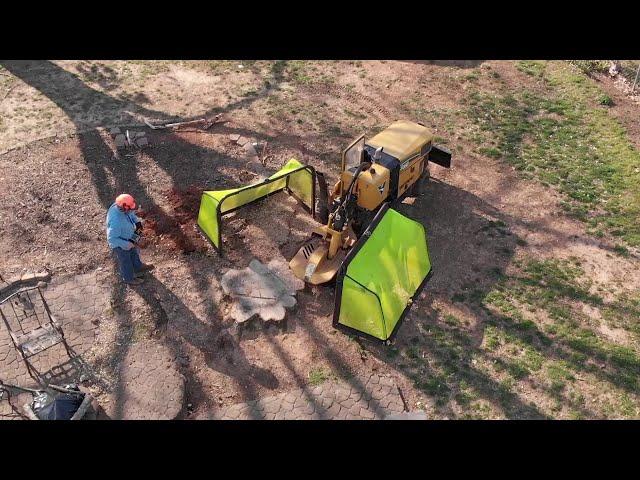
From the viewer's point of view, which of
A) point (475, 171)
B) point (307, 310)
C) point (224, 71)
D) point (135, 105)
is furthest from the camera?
point (224, 71)

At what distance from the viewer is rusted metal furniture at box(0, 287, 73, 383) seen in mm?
7637

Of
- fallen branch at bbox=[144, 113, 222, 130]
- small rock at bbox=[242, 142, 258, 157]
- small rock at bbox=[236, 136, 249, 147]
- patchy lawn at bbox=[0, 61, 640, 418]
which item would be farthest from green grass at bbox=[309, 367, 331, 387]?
fallen branch at bbox=[144, 113, 222, 130]

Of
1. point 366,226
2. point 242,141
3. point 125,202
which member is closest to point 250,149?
point 242,141

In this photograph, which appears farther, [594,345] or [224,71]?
[224,71]

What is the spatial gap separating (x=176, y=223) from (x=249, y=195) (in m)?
1.63

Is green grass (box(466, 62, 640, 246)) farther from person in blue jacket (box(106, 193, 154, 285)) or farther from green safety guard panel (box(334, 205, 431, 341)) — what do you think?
person in blue jacket (box(106, 193, 154, 285))

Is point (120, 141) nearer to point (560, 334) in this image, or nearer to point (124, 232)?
point (124, 232)

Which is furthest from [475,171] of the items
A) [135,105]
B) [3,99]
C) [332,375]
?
[3,99]

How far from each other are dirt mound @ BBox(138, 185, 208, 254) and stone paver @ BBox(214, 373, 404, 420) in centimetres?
350

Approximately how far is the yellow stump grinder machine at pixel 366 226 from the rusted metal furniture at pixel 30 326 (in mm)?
3016

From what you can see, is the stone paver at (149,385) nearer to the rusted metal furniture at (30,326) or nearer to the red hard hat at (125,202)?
the rusted metal furniture at (30,326)

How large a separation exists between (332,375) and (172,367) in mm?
2462

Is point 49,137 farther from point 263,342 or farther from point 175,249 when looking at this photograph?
point 263,342

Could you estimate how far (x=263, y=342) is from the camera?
Answer: 8391 mm
